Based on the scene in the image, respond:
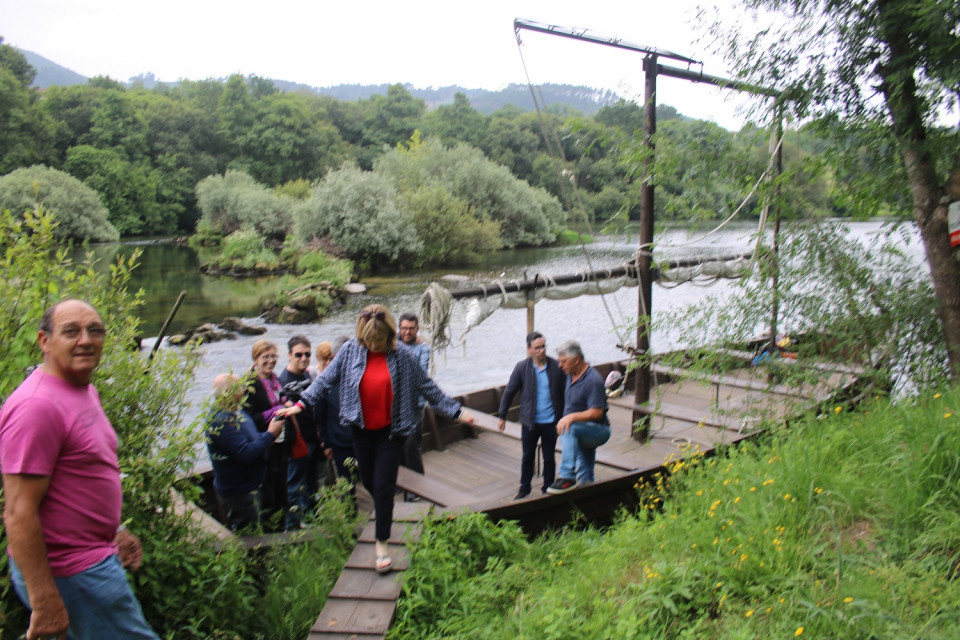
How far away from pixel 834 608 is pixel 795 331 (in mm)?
3972

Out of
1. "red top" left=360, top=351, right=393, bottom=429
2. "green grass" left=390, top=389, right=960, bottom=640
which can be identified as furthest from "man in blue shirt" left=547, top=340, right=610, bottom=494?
"red top" left=360, top=351, right=393, bottom=429

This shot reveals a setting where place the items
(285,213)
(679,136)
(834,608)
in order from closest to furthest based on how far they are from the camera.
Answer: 1. (834,608)
2. (679,136)
3. (285,213)

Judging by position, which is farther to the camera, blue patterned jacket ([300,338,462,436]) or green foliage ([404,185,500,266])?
green foliage ([404,185,500,266])

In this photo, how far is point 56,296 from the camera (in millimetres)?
3229

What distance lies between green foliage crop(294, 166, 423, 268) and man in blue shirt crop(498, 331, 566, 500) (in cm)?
2500

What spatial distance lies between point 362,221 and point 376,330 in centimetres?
Answer: 2720

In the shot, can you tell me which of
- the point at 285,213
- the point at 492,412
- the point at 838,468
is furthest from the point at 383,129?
the point at 838,468

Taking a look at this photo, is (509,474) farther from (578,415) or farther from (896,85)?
(896,85)

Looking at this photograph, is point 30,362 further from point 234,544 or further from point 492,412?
point 492,412

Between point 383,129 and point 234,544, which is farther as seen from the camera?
point 383,129

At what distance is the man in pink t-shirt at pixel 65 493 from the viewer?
2.19 metres

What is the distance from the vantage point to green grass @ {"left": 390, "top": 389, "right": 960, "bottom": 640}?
2.78 m

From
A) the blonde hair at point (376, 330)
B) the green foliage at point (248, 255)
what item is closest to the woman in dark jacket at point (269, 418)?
the blonde hair at point (376, 330)

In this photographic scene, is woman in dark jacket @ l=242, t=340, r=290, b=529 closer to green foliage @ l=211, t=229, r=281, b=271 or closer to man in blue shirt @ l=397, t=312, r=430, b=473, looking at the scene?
man in blue shirt @ l=397, t=312, r=430, b=473
